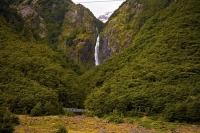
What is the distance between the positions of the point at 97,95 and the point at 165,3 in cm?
6585

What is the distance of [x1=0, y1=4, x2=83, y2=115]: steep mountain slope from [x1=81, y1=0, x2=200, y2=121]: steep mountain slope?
326 inches

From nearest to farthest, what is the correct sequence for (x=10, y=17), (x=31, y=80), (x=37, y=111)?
(x=37, y=111) → (x=31, y=80) → (x=10, y=17)

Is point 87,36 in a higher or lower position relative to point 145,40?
higher

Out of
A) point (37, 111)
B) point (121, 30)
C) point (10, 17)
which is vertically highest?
point (121, 30)

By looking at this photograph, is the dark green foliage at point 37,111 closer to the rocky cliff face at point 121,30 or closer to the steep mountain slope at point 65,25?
the rocky cliff face at point 121,30

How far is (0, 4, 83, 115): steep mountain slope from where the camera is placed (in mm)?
59938

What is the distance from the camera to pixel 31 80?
72.1 metres

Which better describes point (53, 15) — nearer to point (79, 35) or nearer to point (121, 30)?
point (79, 35)

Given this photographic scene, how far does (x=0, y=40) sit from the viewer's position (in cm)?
8675

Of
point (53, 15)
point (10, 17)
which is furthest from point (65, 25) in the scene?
point (10, 17)

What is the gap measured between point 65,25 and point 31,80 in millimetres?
106897

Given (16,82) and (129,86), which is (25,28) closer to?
(16,82)

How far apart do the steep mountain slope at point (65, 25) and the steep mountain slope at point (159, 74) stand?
4854 cm

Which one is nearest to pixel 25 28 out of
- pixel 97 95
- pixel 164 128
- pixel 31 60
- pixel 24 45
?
pixel 24 45
